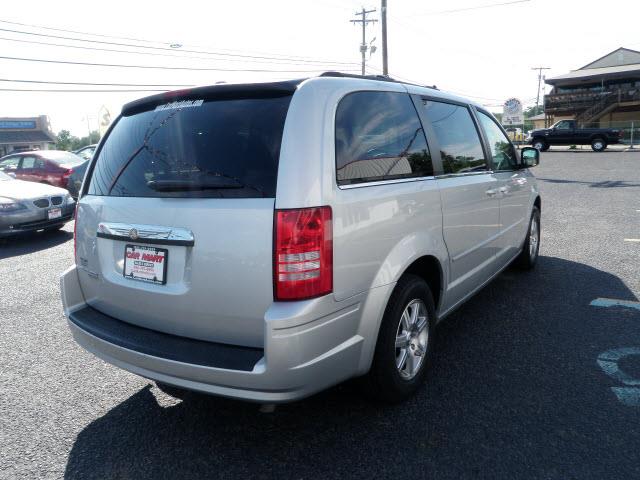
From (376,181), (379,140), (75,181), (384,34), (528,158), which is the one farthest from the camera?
(384,34)

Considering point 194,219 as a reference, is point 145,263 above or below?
below

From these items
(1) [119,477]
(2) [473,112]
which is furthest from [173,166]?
(2) [473,112]

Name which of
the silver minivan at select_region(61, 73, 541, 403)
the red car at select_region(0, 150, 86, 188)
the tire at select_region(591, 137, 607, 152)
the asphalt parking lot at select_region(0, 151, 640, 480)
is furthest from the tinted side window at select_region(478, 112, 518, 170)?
the tire at select_region(591, 137, 607, 152)

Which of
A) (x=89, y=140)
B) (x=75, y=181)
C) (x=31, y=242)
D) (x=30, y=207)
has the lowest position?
(x=31, y=242)

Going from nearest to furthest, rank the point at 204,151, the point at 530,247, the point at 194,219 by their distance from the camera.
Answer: the point at 194,219 → the point at 204,151 → the point at 530,247

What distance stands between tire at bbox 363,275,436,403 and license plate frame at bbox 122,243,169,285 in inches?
46.5

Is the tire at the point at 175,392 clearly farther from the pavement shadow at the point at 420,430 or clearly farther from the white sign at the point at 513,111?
the white sign at the point at 513,111

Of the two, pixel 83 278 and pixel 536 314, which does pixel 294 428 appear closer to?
pixel 83 278

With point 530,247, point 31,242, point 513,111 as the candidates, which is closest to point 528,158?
point 530,247

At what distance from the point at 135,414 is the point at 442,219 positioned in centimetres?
221

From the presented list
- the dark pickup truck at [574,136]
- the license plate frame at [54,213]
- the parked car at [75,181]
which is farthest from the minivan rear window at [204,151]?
the dark pickup truck at [574,136]

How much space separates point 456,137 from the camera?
12.3 ft

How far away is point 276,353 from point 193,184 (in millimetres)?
907

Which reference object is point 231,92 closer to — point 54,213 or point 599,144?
point 54,213
